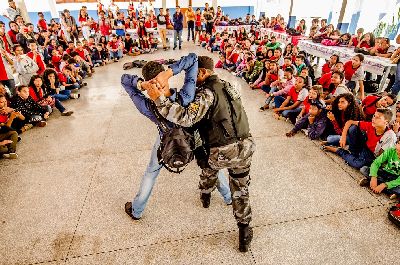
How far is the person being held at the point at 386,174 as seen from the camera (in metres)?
2.95

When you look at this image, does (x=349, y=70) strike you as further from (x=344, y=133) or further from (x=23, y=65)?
(x=23, y=65)

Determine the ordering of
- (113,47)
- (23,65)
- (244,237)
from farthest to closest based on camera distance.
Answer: (113,47) < (23,65) < (244,237)

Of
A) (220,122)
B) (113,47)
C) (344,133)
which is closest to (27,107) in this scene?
(220,122)

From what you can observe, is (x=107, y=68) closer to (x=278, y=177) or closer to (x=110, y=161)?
(x=110, y=161)

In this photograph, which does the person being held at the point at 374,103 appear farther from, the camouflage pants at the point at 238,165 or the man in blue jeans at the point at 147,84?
the man in blue jeans at the point at 147,84

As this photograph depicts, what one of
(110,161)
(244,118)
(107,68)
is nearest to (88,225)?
(110,161)

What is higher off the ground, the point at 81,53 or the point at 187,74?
the point at 187,74

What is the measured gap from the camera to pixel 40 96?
5371 millimetres

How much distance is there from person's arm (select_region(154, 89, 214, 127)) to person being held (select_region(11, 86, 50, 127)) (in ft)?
13.7

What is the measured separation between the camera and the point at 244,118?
2.07 metres

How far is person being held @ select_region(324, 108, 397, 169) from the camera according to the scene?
3.16m

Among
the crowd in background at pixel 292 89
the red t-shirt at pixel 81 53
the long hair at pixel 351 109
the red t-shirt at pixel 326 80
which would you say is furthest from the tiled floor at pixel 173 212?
the red t-shirt at pixel 81 53

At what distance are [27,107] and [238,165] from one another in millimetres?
4579

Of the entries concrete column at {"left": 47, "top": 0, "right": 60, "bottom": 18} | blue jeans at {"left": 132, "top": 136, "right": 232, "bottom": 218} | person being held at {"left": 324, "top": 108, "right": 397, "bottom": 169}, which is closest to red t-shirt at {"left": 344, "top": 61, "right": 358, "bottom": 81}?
person being held at {"left": 324, "top": 108, "right": 397, "bottom": 169}
